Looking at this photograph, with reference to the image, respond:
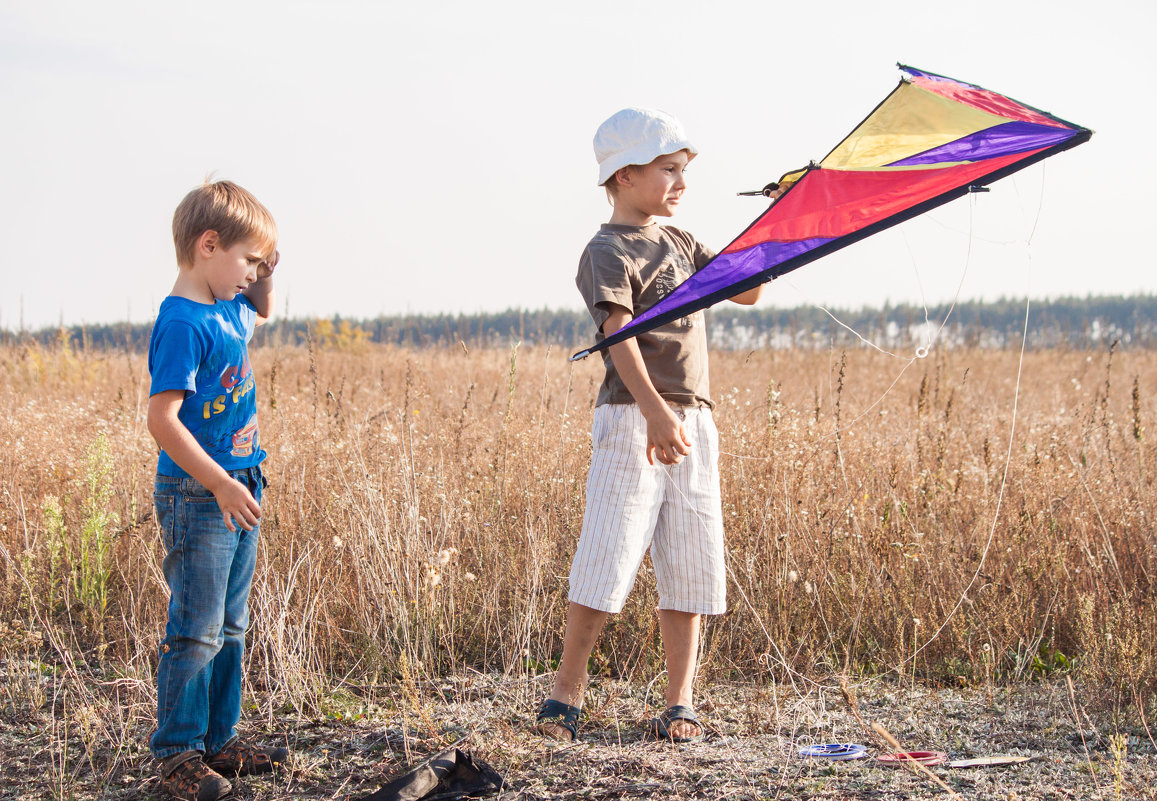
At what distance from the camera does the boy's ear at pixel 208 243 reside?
2211 millimetres

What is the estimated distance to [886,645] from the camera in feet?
10.9

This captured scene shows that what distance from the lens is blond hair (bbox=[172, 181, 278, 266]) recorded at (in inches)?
86.6

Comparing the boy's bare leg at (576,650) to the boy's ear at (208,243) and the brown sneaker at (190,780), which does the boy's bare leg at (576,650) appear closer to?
the brown sneaker at (190,780)

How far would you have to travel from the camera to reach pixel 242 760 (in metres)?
2.38

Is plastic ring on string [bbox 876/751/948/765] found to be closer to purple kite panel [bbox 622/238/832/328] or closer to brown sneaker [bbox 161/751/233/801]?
purple kite panel [bbox 622/238/832/328]

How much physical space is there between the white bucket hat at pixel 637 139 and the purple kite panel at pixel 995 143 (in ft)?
2.09

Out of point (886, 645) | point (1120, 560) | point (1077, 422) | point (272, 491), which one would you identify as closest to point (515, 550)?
point (272, 491)

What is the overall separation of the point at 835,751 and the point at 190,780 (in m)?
1.77

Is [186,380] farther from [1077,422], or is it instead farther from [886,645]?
[1077,422]

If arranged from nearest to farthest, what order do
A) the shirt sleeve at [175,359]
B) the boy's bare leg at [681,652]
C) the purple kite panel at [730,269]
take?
the shirt sleeve at [175,359] < the purple kite panel at [730,269] < the boy's bare leg at [681,652]

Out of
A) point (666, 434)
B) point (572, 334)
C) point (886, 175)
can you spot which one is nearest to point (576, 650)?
point (666, 434)

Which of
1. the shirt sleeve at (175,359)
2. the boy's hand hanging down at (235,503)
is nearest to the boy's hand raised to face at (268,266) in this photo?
the shirt sleeve at (175,359)

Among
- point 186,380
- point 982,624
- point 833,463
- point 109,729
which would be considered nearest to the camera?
point 186,380

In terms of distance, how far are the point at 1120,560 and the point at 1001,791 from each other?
199 cm
